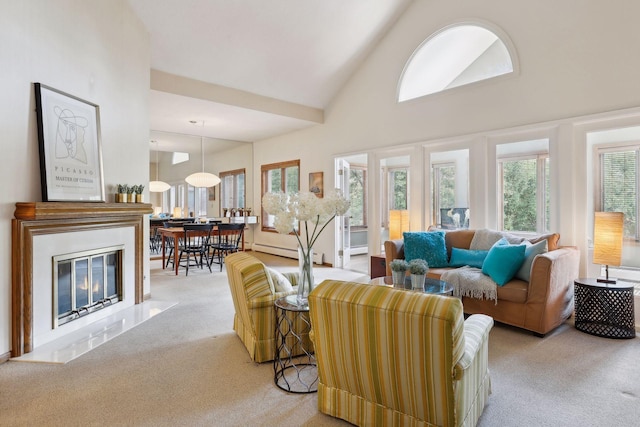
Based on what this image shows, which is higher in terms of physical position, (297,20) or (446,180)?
(297,20)

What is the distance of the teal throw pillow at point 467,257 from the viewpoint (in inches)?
154

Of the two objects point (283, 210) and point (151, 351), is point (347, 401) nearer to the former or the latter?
point (283, 210)

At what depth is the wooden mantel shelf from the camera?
2764mm

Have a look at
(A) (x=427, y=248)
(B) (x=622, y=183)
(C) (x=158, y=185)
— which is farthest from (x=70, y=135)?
(B) (x=622, y=183)

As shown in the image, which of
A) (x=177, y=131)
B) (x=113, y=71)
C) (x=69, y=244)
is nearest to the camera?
(x=69, y=244)

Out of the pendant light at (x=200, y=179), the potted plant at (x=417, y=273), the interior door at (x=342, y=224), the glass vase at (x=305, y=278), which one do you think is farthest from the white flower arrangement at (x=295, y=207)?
the pendant light at (x=200, y=179)

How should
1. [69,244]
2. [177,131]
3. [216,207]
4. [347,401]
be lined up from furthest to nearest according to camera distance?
[216,207] < [177,131] < [69,244] < [347,401]

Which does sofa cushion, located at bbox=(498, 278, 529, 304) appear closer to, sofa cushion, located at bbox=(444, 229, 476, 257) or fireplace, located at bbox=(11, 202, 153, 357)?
sofa cushion, located at bbox=(444, 229, 476, 257)

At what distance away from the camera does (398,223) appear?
204 inches

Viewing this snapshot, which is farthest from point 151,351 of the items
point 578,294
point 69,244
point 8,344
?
point 578,294

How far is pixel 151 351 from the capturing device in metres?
2.92

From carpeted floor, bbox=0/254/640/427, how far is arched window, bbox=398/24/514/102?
3082 mm

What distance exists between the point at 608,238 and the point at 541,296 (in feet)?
2.77

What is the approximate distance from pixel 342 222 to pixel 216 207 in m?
3.69
